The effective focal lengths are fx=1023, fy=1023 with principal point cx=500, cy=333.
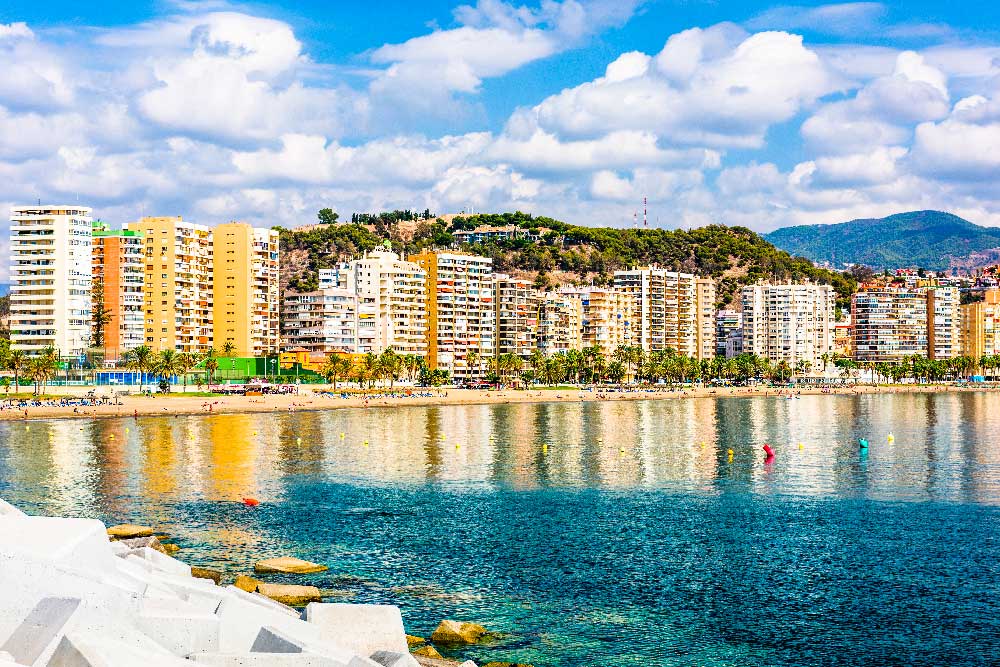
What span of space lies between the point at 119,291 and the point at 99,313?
474 cm

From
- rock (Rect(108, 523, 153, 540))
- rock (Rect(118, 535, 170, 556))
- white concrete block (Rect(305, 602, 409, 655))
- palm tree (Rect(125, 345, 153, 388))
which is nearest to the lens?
white concrete block (Rect(305, 602, 409, 655))

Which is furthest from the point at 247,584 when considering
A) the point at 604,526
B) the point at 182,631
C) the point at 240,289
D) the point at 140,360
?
the point at 240,289

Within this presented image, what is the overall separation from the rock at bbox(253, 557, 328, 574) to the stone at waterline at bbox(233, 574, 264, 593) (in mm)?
2581

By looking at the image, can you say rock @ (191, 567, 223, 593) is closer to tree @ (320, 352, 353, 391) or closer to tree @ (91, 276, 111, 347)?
tree @ (320, 352, 353, 391)

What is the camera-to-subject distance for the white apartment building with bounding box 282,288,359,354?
604ft

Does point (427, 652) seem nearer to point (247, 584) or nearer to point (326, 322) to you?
point (247, 584)

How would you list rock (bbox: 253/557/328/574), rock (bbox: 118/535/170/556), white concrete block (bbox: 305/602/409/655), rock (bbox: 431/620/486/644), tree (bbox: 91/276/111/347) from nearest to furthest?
white concrete block (bbox: 305/602/409/655), rock (bbox: 431/620/486/644), rock (bbox: 253/557/328/574), rock (bbox: 118/535/170/556), tree (bbox: 91/276/111/347)

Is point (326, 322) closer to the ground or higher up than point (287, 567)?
higher up

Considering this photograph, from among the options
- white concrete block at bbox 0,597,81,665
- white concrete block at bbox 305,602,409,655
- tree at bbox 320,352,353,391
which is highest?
tree at bbox 320,352,353,391

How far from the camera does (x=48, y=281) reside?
517 feet

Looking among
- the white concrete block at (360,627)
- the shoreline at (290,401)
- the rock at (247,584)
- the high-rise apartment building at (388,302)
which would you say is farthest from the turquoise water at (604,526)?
the high-rise apartment building at (388,302)

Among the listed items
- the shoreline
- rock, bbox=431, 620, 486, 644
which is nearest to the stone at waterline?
rock, bbox=431, 620, 486, 644

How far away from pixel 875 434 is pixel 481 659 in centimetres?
8128

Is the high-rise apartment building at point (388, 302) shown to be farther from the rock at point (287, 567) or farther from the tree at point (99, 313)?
the rock at point (287, 567)
